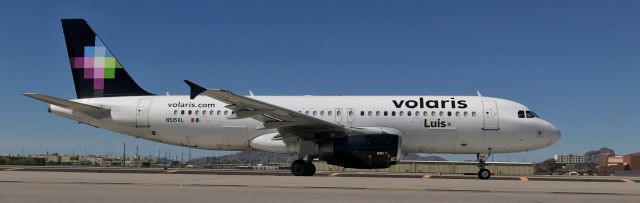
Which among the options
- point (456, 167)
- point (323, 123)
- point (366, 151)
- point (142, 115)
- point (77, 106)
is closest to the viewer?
point (366, 151)

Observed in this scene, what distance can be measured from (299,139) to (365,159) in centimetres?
291

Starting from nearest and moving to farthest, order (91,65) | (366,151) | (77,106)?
1. (366,151)
2. (77,106)
3. (91,65)

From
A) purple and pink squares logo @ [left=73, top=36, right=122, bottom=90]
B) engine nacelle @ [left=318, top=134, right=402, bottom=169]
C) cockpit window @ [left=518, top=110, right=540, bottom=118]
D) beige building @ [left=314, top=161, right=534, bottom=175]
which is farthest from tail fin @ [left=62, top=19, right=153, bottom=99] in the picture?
cockpit window @ [left=518, top=110, right=540, bottom=118]

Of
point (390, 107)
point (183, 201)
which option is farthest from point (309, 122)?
point (183, 201)

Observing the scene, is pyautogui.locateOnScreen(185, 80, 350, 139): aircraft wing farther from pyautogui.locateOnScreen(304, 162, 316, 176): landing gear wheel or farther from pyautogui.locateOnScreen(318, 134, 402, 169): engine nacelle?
pyautogui.locateOnScreen(304, 162, 316, 176): landing gear wheel

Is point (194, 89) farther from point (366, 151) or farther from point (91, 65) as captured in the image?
point (91, 65)

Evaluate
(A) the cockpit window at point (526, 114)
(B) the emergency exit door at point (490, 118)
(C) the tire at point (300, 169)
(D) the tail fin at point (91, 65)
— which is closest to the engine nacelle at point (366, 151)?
(C) the tire at point (300, 169)

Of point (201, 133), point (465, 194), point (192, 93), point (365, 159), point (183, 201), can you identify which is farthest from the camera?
point (201, 133)

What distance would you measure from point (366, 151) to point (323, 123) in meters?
1.72

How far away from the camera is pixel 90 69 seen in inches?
1076

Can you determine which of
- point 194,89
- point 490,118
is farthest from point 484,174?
point 194,89

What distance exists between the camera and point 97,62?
27484mm

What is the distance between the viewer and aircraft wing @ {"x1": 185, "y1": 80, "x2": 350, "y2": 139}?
67.0ft

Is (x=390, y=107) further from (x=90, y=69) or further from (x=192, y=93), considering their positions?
(x=90, y=69)
